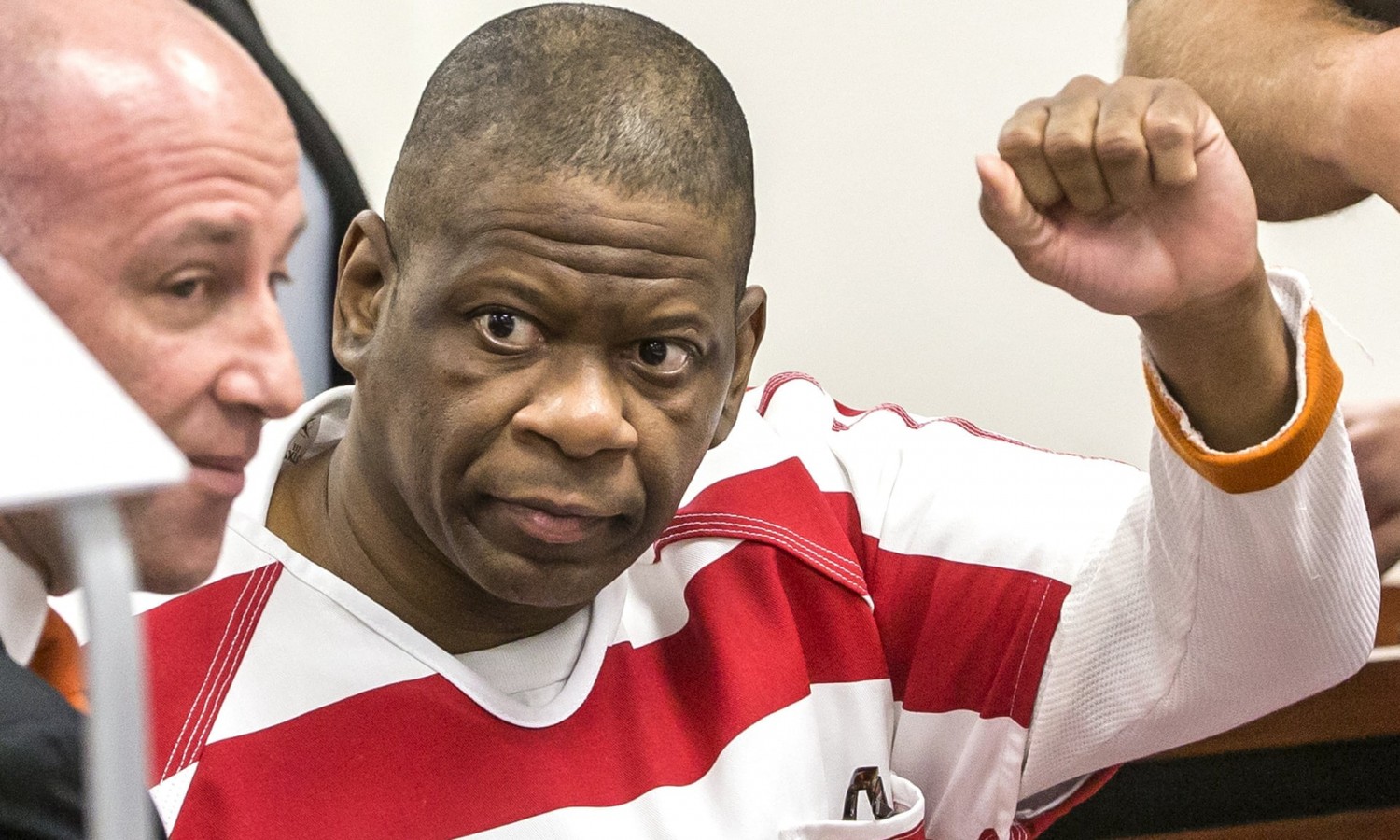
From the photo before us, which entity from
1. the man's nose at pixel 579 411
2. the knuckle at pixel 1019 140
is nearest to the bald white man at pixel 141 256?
the man's nose at pixel 579 411

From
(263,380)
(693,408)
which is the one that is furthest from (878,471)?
(263,380)

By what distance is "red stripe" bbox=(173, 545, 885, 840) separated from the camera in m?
0.81

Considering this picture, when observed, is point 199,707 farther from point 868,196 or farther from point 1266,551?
point 868,196

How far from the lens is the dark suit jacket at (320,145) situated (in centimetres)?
113

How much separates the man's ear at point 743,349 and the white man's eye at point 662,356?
85mm

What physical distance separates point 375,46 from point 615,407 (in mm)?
623

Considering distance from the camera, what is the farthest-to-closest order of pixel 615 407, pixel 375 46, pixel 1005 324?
pixel 1005 324 < pixel 375 46 < pixel 615 407

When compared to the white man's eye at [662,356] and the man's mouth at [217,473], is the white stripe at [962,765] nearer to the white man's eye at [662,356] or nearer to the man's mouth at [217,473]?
the white man's eye at [662,356]

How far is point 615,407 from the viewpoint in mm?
788

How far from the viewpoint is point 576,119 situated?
2.59 ft

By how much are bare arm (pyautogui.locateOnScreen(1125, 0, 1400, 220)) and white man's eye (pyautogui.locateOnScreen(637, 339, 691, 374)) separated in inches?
16.8

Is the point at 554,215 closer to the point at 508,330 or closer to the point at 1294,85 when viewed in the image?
the point at 508,330

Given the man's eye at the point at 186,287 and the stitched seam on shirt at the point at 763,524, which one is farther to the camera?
the stitched seam on shirt at the point at 763,524

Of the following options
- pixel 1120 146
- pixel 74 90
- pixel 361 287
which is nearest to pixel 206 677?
pixel 361 287
